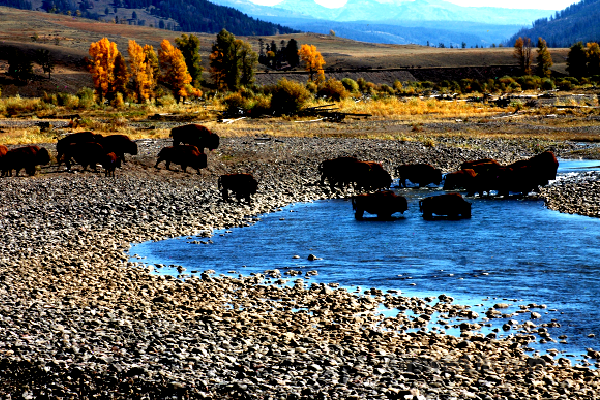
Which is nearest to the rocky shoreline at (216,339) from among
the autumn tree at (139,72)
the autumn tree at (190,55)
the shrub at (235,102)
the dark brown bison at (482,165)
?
the dark brown bison at (482,165)

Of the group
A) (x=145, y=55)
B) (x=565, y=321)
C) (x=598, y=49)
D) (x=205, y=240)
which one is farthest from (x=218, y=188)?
(x=598, y=49)

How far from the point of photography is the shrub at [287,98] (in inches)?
2018

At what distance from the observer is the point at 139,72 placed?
76562 mm

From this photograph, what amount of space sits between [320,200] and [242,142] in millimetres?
12767

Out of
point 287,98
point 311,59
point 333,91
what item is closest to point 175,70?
point 333,91

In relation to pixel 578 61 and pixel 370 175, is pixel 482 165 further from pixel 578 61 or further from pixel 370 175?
pixel 578 61

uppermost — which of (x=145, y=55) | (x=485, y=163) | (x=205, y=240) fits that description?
(x=145, y=55)

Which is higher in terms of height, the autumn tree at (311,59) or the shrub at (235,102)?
the autumn tree at (311,59)

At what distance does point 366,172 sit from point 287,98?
30.5 m

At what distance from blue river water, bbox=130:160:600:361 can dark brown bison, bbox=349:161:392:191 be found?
3.06 meters

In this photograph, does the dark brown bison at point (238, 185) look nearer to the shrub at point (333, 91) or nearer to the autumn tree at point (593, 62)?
the shrub at point (333, 91)

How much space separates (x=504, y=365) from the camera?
26.4 feet

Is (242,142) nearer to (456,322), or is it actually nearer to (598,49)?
(456,322)

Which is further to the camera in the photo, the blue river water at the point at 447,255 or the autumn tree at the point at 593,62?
the autumn tree at the point at 593,62
